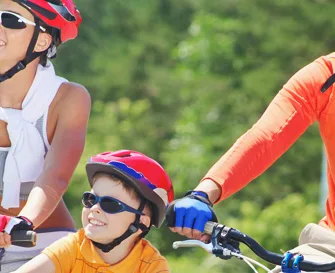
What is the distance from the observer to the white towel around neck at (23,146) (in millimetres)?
5328

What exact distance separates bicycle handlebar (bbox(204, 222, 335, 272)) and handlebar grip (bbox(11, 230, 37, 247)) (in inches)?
25.3

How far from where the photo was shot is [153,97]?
2372 cm

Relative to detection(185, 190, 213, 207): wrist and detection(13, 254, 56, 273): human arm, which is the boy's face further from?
detection(185, 190, 213, 207): wrist

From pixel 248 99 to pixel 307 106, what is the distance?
14327 mm

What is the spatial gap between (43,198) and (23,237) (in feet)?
1.32

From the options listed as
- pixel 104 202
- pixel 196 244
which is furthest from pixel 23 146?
pixel 196 244

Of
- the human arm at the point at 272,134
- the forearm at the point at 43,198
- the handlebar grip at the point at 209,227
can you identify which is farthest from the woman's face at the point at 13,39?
the handlebar grip at the point at 209,227

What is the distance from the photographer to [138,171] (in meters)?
5.03

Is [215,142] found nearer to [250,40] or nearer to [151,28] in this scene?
[250,40]

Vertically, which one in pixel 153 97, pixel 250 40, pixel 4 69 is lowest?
pixel 153 97

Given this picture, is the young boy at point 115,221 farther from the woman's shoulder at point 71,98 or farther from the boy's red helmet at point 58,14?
the boy's red helmet at point 58,14

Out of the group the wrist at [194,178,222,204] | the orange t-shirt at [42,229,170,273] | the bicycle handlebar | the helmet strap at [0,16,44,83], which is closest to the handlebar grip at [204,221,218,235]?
the bicycle handlebar

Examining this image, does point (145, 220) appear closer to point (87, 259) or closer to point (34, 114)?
point (87, 259)

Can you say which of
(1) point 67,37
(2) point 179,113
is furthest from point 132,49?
(1) point 67,37
